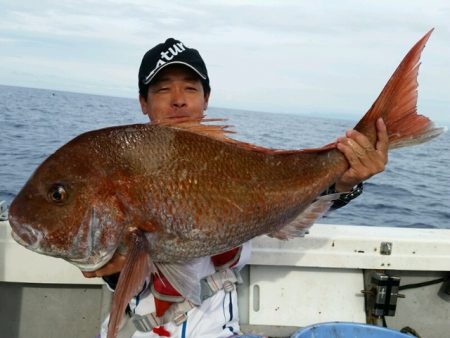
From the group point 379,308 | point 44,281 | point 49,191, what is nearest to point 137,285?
point 49,191

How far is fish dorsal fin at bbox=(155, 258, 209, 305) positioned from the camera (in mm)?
2014

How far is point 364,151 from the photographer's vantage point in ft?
7.43

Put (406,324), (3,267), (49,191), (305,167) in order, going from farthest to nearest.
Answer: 1. (406,324)
2. (3,267)
3. (305,167)
4. (49,191)

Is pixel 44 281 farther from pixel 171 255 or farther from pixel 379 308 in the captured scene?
pixel 379 308

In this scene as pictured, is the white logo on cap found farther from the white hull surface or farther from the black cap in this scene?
the white hull surface

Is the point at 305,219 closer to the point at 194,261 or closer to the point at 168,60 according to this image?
the point at 194,261

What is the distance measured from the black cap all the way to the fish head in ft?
3.83

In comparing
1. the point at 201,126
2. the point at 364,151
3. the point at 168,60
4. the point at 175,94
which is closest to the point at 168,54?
the point at 168,60

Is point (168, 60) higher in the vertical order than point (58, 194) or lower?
higher

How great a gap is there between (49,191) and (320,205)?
125cm

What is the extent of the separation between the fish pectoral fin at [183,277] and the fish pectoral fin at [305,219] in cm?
43

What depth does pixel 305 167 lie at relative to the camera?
219 centimetres

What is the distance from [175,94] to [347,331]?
6.42 ft

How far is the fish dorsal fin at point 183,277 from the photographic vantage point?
6.61 ft
